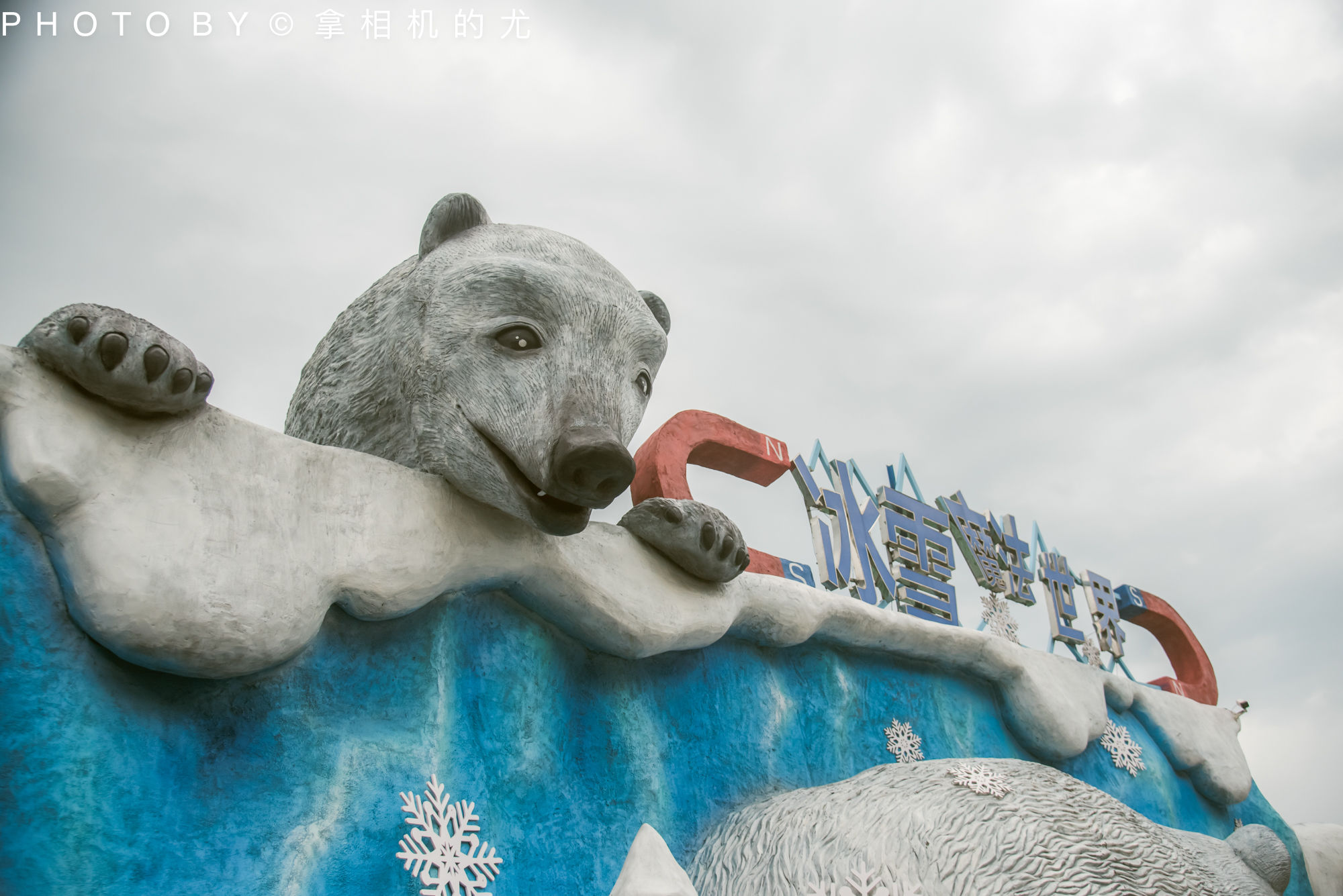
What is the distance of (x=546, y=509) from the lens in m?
1.78

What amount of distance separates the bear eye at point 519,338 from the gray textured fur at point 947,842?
45.7 inches

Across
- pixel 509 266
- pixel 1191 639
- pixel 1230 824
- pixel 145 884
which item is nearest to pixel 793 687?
pixel 509 266

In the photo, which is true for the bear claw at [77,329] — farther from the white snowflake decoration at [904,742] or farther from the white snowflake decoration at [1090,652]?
the white snowflake decoration at [1090,652]

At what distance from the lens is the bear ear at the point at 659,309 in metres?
2.48

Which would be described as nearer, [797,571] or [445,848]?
[445,848]

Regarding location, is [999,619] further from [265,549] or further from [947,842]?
[265,549]

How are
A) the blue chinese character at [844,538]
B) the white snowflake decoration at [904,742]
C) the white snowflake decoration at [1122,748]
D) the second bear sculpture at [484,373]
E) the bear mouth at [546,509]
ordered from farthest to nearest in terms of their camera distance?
the blue chinese character at [844,538] < the white snowflake decoration at [1122,748] < the white snowflake decoration at [904,742] < the bear mouth at [546,509] < the second bear sculpture at [484,373]

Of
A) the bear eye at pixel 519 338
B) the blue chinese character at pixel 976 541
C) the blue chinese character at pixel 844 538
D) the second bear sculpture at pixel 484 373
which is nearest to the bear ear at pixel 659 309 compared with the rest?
the second bear sculpture at pixel 484 373

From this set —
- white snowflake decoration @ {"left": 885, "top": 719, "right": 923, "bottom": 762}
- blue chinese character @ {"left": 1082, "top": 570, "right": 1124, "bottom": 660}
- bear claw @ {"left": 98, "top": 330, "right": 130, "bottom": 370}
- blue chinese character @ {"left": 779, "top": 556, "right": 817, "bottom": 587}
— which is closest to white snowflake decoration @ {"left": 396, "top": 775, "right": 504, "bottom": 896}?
bear claw @ {"left": 98, "top": 330, "right": 130, "bottom": 370}

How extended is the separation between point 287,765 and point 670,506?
1.00 m

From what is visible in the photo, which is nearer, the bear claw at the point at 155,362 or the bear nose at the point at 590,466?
the bear claw at the point at 155,362

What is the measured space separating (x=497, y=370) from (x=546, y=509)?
31 cm

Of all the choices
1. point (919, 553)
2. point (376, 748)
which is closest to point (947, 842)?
point (376, 748)

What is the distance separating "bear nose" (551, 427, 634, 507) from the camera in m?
1.67
